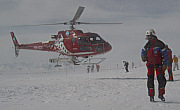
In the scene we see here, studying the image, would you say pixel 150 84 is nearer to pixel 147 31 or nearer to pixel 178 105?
pixel 178 105

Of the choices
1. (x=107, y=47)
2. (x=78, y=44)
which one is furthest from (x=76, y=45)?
(x=107, y=47)

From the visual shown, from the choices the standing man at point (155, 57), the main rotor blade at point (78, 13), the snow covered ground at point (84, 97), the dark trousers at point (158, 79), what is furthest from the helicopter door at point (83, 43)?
the dark trousers at point (158, 79)

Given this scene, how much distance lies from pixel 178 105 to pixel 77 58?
12.9 m

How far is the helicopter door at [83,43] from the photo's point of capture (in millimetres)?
15320

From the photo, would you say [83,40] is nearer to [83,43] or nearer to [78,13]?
[83,43]

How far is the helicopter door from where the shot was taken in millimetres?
15320

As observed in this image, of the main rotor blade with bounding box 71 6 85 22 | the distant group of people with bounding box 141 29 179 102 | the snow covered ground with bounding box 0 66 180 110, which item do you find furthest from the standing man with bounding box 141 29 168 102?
the main rotor blade with bounding box 71 6 85 22

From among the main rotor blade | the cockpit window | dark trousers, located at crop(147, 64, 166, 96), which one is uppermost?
the main rotor blade

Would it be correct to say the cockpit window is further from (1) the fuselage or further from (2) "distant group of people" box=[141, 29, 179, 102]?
(2) "distant group of people" box=[141, 29, 179, 102]

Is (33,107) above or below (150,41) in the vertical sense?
below

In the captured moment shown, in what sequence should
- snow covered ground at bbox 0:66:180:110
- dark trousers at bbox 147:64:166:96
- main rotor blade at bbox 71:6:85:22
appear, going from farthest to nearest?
main rotor blade at bbox 71:6:85:22 → dark trousers at bbox 147:64:166:96 → snow covered ground at bbox 0:66:180:110

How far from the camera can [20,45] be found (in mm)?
20281

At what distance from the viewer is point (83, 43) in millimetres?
15445

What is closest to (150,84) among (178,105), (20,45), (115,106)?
(178,105)
